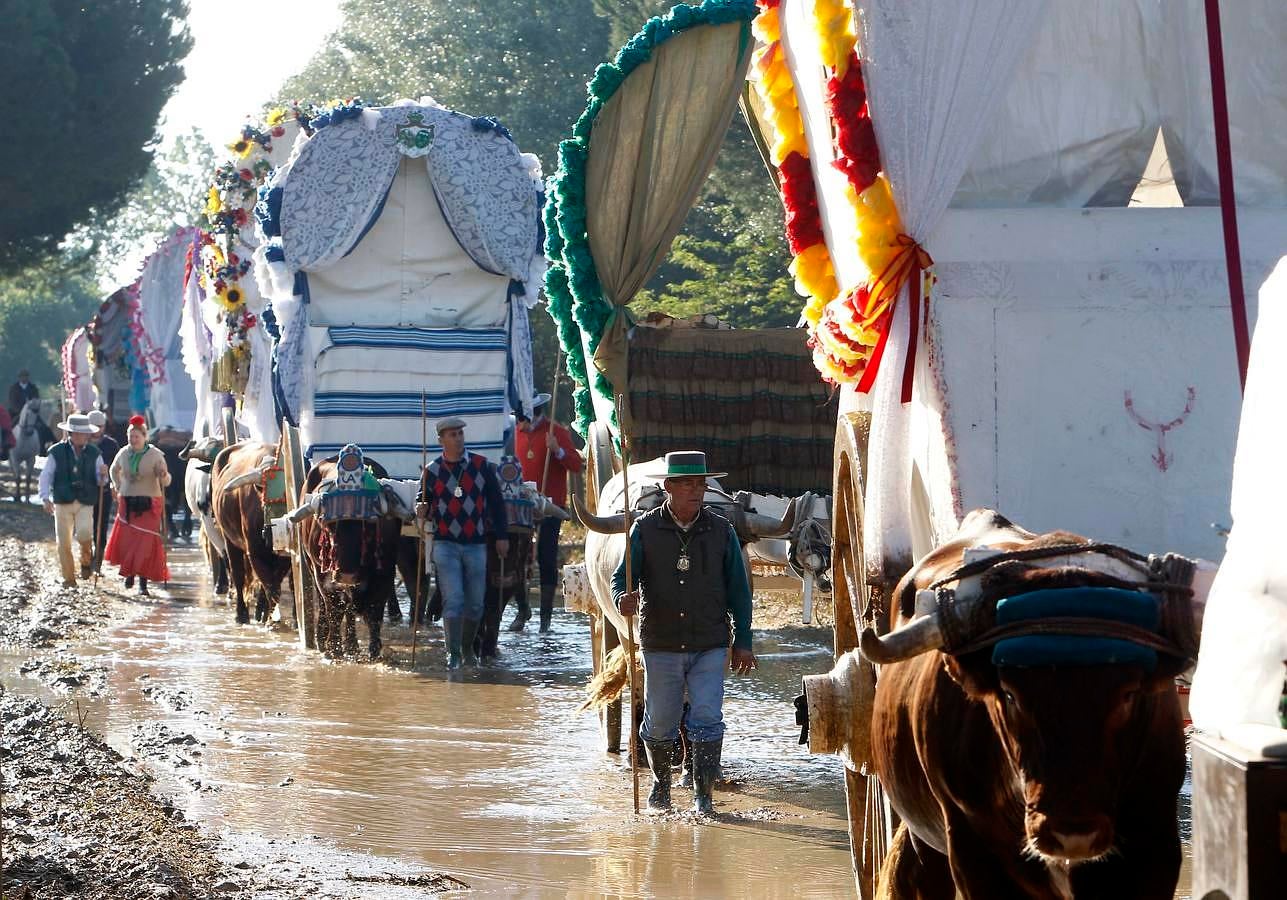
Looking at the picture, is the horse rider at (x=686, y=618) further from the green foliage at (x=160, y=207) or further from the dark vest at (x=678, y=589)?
Result: the green foliage at (x=160, y=207)

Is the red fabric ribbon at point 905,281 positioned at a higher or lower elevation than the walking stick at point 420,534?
higher

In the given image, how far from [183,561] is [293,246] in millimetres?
11474

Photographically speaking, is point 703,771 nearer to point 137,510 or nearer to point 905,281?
point 905,281

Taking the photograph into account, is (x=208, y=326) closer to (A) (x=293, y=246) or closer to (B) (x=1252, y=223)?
(A) (x=293, y=246)

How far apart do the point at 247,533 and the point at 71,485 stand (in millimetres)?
3261

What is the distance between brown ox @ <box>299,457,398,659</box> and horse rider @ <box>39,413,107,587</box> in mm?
5273

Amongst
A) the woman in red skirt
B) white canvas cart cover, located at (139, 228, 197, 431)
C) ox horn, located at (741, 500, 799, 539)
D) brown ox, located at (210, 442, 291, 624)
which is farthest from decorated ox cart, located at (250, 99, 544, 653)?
white canvas cart cover, located at (139, 228, 197, 431)

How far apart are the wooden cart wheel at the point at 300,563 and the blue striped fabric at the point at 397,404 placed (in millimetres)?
662

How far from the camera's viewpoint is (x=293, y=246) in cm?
1443

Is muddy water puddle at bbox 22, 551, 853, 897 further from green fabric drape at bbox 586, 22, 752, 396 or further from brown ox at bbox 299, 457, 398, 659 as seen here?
green fabric drape at bbox 586, 22, 752, 396

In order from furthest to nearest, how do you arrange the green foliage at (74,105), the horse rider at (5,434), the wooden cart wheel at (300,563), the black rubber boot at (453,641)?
the green foliage at (74,105) → the horse rider at (5,434) → the wooden cart wheel at (300,563) → the black rubber boot at (453,641)

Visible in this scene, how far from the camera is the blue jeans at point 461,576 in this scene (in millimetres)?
13188

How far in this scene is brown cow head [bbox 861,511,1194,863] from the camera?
12.3 ft

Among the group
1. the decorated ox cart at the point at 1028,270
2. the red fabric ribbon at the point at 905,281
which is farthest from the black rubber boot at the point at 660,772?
the red fabric ribbon at the point at 905,281
